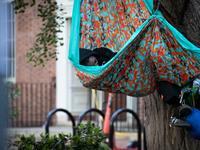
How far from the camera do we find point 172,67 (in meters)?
2.27

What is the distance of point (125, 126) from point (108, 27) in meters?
6.21

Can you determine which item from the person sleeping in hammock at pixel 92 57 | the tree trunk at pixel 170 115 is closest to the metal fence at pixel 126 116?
the tree trunk at pixel 170 115

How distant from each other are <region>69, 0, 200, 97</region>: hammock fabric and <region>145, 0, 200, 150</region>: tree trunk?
373 millimetres

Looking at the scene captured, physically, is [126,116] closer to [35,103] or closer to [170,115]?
[35,103]

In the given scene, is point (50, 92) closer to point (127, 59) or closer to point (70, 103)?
point (70, 103)

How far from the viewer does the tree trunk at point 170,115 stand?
260 centimetres

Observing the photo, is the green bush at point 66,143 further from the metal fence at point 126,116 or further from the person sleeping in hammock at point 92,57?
the metal fence at point 126,116

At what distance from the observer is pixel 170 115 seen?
2703mm

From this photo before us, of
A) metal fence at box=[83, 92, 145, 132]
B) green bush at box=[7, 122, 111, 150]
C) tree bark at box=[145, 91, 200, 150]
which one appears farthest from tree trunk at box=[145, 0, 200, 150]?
metal fence at box=[83, 92, 145, 132]

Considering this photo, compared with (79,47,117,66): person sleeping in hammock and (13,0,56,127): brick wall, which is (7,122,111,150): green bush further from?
(13,0,56,127): brick wall

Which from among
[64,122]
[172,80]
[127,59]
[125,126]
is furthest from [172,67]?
[64,122]

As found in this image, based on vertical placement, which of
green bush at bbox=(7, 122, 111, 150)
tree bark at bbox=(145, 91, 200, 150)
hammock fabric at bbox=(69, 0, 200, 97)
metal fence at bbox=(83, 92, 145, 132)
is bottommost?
metal fence at bbox=(83, 92, 145, 132)

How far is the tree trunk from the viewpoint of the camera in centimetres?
260

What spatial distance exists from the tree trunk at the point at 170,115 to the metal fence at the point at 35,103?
662cm
